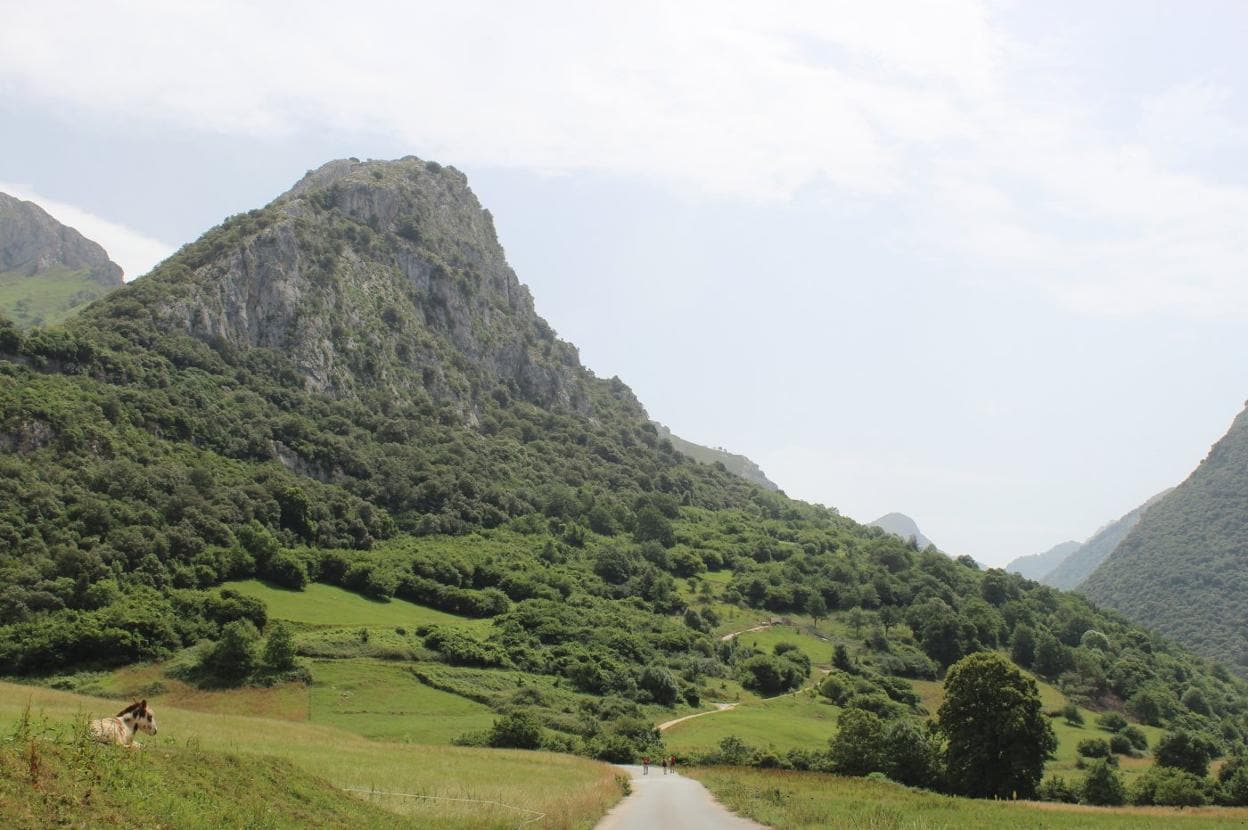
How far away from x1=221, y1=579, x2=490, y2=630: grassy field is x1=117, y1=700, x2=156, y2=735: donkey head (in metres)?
71.1

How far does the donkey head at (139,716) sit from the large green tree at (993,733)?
52509mm

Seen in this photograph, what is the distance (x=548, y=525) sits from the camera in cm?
16350

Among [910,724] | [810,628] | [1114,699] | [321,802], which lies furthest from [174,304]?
[1114,699]

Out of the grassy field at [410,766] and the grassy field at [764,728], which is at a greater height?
the grassy field at [410,766]

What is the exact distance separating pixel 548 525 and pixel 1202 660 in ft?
441

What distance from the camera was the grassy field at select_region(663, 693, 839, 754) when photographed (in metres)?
70.3

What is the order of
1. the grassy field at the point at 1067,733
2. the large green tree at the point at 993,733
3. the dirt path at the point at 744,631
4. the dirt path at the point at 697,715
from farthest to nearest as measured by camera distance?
the dirt path at the point at 744,631
the grassy field at the point at 1067,733
the dirt path at the point at 697,715
the large green tree at the point at 993,733

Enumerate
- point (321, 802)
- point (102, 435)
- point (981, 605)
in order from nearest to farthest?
point (321, 802), point (102, 435), point (981, 605)

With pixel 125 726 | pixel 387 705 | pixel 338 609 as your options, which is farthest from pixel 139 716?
pixel 338 609

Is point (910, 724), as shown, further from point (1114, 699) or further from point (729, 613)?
point (1114, 699)

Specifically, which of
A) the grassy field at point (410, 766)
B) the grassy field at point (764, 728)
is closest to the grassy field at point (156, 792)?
the grassy field at point (410, 766)

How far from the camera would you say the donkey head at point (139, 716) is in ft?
70.0

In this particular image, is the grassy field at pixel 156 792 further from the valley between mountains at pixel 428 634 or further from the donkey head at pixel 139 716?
the donkey head at pixel 139 716

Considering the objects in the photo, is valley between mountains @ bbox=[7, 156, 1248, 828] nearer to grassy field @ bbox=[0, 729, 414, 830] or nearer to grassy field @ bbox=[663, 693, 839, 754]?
→ grassy field @ bbox=[0, 729, 414, 830]
